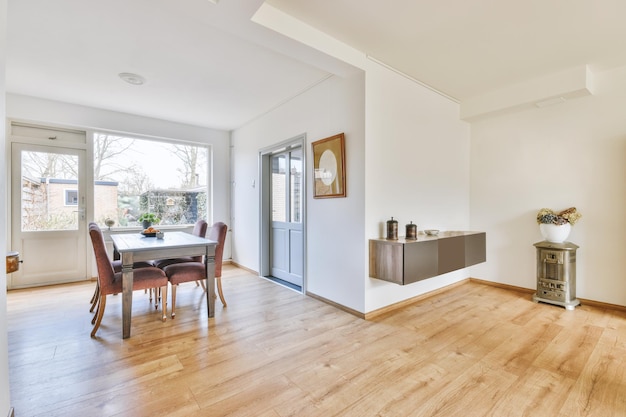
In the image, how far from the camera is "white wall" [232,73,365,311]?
3031 millimetres

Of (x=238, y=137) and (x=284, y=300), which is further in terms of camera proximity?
(x=238, y=137)

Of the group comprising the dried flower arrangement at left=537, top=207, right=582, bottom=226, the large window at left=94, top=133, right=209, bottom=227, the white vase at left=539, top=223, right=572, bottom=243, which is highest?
the large window at left=94, top=133, right=209, bottom=227

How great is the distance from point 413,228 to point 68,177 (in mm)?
5041

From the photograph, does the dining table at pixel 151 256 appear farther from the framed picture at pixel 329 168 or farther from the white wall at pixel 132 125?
the white wall at pixel 132 125

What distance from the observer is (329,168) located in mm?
3377

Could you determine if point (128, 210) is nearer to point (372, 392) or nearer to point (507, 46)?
point (372, 392)

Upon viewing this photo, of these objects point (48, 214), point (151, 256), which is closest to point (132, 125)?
point (48, 214)

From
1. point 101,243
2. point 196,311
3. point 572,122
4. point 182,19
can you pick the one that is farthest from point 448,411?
point 572,122

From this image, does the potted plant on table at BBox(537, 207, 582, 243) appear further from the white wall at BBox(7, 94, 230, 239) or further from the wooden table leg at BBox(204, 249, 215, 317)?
the white wall at BBox(7, 94, 230, 239)

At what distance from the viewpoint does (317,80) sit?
11.3 ft

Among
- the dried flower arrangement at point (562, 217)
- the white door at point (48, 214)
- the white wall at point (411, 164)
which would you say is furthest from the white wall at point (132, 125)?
the dried flower arrangement at point (562, 217)

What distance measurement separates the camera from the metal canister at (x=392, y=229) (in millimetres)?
3029

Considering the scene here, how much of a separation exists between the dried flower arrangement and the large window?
5.32m

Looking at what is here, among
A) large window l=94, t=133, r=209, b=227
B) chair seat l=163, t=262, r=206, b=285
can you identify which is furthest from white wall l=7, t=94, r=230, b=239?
chair seat l=163, t=262, r=206, b=285
